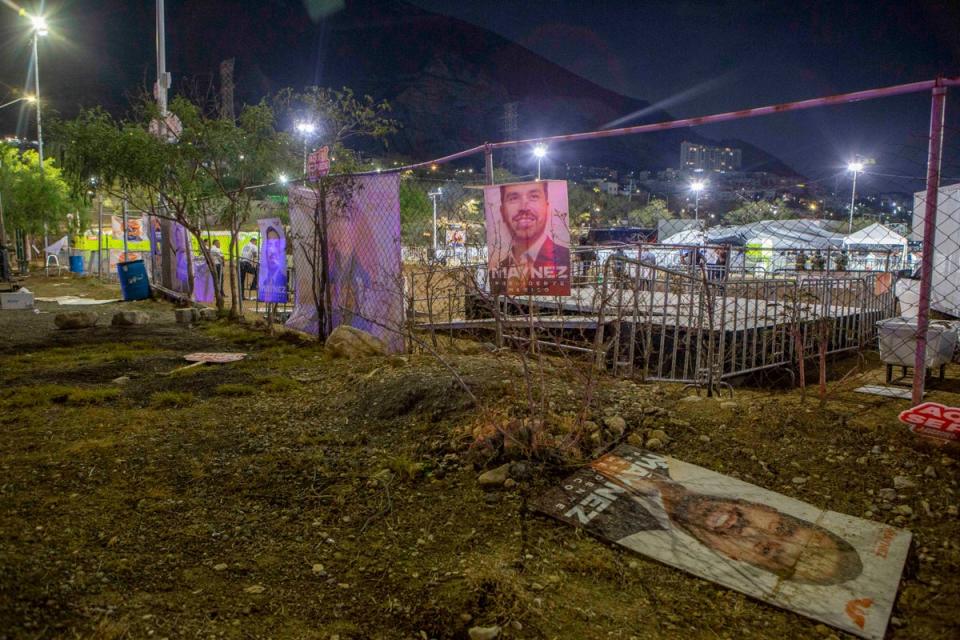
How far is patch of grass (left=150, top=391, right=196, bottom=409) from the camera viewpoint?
17.0 feet

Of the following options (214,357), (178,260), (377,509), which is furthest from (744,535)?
(178,260)

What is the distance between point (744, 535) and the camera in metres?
2.88

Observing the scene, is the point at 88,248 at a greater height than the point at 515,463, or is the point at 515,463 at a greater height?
the point at 88,248

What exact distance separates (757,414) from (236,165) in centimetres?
950

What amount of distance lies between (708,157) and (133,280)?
180226mm

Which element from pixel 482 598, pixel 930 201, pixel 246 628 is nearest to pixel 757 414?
pixel 930 201

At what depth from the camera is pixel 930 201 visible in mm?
3648

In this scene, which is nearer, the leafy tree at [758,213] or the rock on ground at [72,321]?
the rock on ground at [72,321]

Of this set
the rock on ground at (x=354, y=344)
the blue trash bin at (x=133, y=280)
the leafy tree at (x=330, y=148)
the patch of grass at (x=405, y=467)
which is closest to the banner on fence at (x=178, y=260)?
the blue trash bin at (x=133, y=280)

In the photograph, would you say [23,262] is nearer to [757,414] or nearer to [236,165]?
[236,165]

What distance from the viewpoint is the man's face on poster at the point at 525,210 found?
4.76 meters

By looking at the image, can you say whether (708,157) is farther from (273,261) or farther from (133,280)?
(273,261)

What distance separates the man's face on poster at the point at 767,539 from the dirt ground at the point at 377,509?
0.28 m

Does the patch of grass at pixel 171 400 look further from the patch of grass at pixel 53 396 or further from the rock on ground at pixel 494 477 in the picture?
the rock on ground at pixel 494 477
